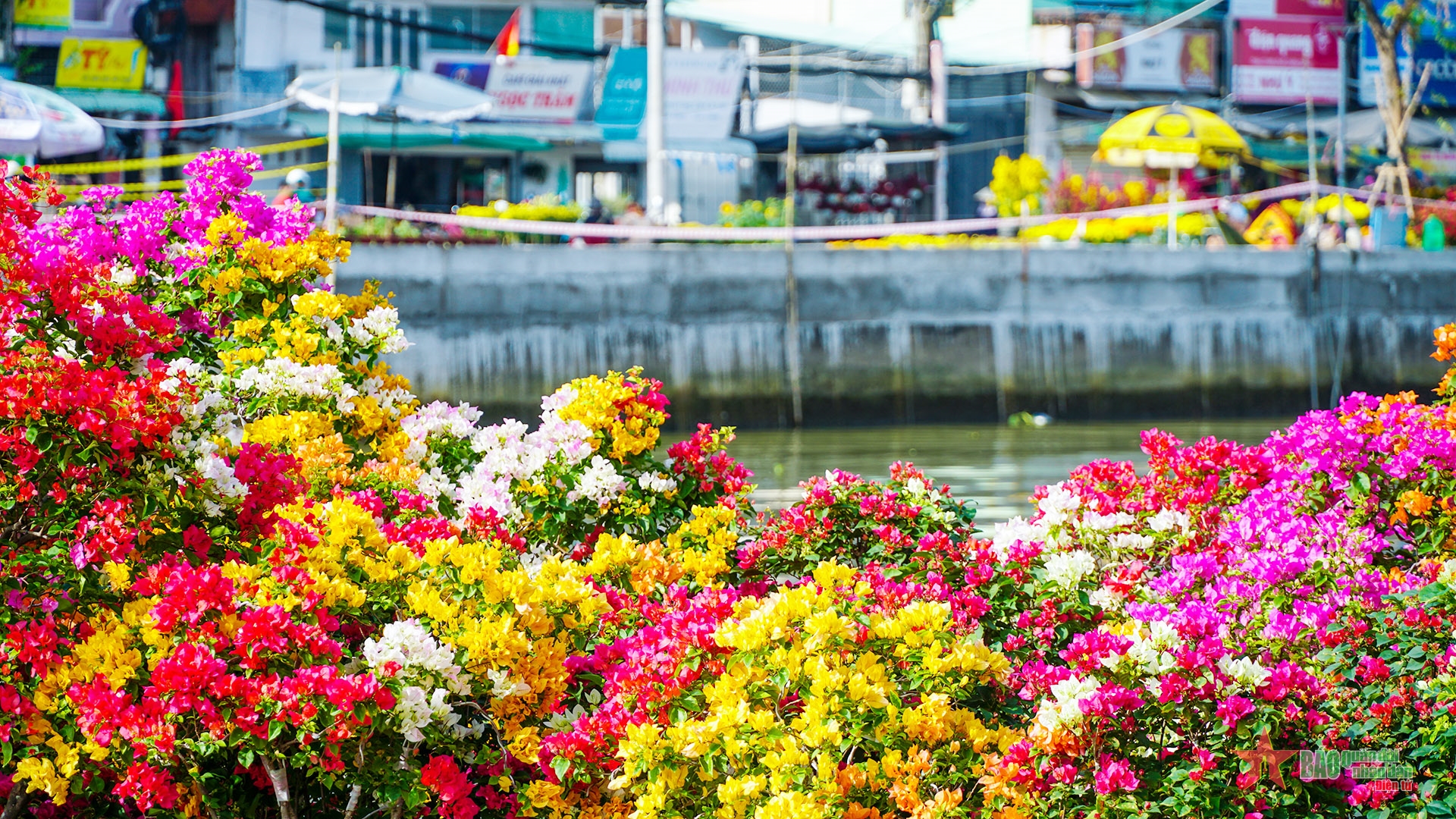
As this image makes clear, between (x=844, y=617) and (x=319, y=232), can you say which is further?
(x=319, y=232)

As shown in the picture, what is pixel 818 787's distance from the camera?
3123 millimetres

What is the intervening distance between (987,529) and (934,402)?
742 centimetres

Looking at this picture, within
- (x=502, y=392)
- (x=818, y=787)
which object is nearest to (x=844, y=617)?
(x=818, y=787)

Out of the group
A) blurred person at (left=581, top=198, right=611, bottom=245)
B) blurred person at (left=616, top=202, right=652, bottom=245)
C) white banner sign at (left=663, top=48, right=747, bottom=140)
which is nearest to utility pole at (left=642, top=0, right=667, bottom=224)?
blurred person at (left=616, top=202, right=652, bottom=245)

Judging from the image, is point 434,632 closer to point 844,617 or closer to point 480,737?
point 480,737

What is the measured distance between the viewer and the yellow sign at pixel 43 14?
87.5 feet

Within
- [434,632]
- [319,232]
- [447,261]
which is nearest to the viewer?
[434,632]

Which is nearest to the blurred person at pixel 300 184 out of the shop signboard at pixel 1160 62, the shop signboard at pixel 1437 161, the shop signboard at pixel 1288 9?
the shop signboard at pixel 1160 62

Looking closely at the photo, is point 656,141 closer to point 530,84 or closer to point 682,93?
point 682,93

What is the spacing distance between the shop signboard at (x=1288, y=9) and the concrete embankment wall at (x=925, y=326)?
1574 centimetres

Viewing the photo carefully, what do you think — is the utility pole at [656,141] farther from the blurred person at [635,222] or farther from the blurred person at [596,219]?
the blurred person at [596,219]

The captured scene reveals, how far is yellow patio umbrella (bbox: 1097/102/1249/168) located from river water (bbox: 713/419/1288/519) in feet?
18.1

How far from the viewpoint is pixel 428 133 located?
92.0 feet

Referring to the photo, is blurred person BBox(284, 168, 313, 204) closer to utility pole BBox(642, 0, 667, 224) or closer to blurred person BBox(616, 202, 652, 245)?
blurred person BBox(616, 202, 652, 245)
